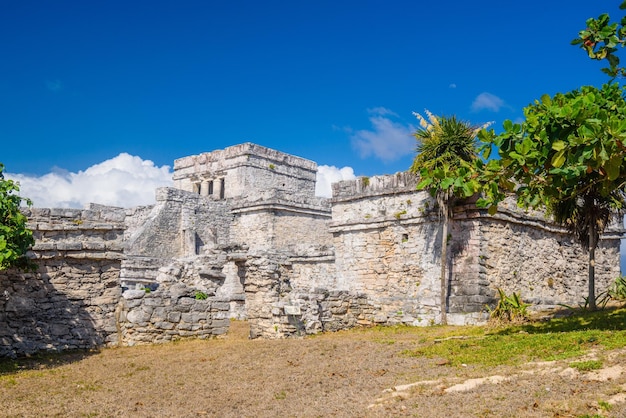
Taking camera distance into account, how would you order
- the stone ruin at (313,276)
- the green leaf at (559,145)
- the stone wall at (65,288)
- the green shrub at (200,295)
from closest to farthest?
the green leaf at (559,145), the stone wall at (65,288), the stone ruin at (313,276), the green shrub at (200,295)

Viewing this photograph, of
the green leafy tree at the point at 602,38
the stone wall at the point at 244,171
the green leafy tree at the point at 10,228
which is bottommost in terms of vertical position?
the green leafy tree at the point at 10,228

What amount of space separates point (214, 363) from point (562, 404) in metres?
5.63

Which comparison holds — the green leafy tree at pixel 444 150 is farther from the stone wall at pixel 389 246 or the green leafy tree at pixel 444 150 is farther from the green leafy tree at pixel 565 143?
the green leafy tree at pixel 565 143

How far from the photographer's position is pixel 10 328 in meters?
10.7

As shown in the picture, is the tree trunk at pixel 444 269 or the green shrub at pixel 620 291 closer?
the tree trunk at pixel 444 269

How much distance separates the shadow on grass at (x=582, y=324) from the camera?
31.3 ft

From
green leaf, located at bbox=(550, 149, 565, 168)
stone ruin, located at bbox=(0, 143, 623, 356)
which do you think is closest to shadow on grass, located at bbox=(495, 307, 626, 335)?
stone ruin, located at bbox=(0, 143, 623, 356)

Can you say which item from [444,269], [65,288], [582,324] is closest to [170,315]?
[65,288]

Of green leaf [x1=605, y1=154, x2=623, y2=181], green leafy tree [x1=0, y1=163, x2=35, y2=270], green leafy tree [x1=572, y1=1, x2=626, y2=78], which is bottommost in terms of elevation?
green leafy tree [x1=0, y1=163, x2=35, y2=270]

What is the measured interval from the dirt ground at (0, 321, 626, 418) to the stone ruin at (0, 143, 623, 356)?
3.50 ft

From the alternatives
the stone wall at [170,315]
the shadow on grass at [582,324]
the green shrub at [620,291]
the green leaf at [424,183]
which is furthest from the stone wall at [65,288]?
the green shrub at [620,291]

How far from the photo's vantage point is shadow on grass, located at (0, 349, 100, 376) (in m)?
9.80

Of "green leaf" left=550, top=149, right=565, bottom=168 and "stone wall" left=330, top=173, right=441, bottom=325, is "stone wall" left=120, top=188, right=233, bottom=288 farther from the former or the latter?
"green leaf" left=550, top=149, right=565, bottom=168

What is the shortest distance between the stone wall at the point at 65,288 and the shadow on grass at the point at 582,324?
292 inches
